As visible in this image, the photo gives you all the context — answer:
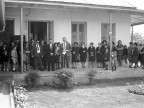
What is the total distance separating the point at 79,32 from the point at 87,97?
6423 mm

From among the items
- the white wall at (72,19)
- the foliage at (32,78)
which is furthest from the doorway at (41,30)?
the foliage at (32,78)

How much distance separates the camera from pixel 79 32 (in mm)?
16438

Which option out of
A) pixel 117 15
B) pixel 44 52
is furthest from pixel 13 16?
pixel 117 15

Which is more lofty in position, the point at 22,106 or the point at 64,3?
the point at 64,3

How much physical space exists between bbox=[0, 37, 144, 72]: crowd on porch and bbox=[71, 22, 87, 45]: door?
42 cm

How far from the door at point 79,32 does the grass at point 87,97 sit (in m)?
3.92

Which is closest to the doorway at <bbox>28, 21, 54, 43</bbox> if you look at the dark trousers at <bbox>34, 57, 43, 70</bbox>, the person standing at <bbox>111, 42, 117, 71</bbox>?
the dark trousers at <bbox>34, 57, 43, 70</bbox>

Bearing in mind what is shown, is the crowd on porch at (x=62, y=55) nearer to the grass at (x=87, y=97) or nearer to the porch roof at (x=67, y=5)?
the porch roof at (x=67, y=5)

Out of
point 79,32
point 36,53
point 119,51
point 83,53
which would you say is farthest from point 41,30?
point 119,51

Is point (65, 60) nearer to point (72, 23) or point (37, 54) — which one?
point (37, 54)

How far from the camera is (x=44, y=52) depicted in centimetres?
1398

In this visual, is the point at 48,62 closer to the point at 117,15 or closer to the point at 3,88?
the point at 3,88

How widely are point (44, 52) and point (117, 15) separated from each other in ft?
18.6

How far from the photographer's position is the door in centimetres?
1631
